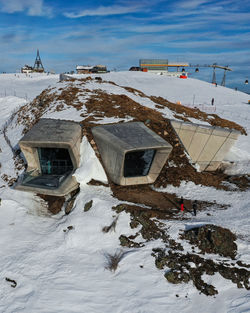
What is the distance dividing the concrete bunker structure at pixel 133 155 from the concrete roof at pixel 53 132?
2365 mm

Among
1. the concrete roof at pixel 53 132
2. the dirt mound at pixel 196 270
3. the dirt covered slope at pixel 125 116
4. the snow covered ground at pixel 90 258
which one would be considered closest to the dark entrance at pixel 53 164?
the concrete roof at pixel 53 132

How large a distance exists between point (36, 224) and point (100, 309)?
7.41 metres

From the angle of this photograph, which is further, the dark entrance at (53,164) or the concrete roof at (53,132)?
the dark entrance at (53,164)

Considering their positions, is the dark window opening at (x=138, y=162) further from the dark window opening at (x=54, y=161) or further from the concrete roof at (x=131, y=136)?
the dark window opening at (x=54, y=161)

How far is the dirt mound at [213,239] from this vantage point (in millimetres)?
13086

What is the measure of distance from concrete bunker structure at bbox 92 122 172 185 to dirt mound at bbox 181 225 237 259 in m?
6.12

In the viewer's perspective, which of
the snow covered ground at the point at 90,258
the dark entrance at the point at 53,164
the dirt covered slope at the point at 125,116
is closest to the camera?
the snow covered ground at the point at 90,258

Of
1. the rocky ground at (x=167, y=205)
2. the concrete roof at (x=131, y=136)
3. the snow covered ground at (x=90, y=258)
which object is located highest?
the concrete roof at (x=131, y=136)

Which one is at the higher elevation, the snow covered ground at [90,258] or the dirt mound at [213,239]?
the dirt mound at [213,239]

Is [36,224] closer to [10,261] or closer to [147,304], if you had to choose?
[10,261]

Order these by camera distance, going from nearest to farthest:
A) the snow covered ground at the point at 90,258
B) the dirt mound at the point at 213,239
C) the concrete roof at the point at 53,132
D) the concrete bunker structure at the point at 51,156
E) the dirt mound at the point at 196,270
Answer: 1. the snow covered ground at the point at 90,258
2. the dirt mound at the point at 196,270
3. the dirt mound at the point at 213,239
4. the concrete bunker structure at the point at 51,156
5. the concrete roof at the point at 53,132


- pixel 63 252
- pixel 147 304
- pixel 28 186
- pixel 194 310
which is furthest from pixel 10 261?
pixel 194 310

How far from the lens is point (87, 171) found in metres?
18.7

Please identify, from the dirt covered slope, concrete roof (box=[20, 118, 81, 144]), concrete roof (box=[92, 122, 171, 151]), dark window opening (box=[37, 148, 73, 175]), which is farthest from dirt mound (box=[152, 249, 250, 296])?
concrete roof (box=[20, 118, 81, 144])
